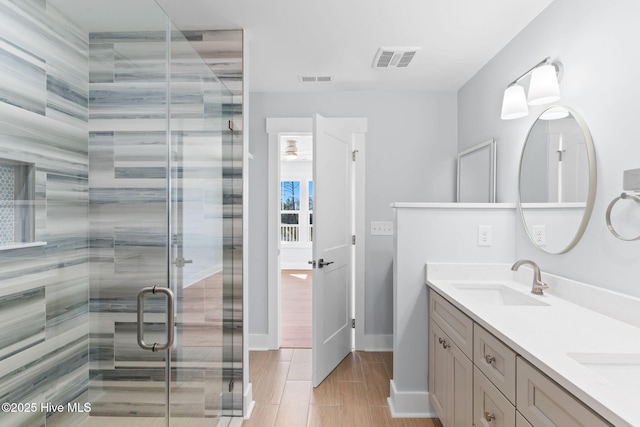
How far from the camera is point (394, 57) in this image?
265cm

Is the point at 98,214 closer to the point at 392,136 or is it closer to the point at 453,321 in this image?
the point at 453,321

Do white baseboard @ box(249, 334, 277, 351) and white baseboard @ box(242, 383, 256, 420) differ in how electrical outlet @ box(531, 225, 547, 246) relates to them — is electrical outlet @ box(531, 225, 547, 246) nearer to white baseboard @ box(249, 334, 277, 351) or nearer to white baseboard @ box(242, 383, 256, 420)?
white baseboard @ box(242, 383, 256, 420)

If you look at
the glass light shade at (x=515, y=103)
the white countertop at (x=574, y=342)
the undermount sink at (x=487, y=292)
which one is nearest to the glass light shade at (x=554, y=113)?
the glass light shade at (x=515, y=103)

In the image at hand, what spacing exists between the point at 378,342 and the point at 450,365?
159 centimetres

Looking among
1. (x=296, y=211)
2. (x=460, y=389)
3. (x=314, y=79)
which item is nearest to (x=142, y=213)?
(x=460, y=389)

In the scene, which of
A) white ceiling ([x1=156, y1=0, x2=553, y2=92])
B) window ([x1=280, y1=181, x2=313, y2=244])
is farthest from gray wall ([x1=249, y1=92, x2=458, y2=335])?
window ([x1=280, y1=181, x2=313, y2=244])

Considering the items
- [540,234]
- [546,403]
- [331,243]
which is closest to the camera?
[546,403]

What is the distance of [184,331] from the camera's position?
1577 mm

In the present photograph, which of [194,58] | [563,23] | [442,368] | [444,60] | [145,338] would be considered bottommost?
[442,368]

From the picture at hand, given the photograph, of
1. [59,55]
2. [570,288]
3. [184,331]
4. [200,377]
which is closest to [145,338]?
[184,331]

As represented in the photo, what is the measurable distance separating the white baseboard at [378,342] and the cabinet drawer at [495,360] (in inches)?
75.6

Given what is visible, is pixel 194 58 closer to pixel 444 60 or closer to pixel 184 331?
pixel 184 331

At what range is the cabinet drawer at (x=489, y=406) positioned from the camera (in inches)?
49.1

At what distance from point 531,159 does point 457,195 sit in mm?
1235
